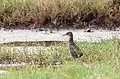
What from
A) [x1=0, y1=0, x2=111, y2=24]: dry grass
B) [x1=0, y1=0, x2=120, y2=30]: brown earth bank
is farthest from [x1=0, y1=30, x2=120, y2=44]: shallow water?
[x1=0, y1=0, x2=111, y2=24]: dry grass

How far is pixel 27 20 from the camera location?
1405 centimetres

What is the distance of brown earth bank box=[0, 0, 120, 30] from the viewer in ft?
45.9

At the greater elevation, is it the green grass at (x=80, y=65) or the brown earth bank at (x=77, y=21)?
the brown earth bank at (x=77, y=21)

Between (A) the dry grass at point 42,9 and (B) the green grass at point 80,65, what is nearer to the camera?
(B) the green grass at point 80,65

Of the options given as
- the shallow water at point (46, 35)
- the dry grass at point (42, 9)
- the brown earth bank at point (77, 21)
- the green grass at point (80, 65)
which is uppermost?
the dry grass at point (42, 9)

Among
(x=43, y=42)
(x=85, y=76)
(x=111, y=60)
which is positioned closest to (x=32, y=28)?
(x=43, y=42)

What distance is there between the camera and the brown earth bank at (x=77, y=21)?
1398 centimetres

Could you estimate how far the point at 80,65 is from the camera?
8352 millimetres

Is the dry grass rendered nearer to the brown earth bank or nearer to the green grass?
the brown earth bank

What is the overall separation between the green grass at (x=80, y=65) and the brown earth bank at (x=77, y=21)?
3423 mm

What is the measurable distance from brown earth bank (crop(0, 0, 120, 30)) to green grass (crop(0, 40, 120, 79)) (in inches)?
135

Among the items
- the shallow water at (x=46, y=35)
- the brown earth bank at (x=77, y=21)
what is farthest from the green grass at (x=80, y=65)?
the brown earth bank at (x=77, y=21)

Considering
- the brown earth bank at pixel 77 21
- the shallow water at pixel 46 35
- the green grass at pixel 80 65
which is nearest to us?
the green grass at pixel 80 65

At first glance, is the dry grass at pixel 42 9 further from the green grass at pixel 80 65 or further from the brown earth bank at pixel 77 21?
the green grass at pixel 80 65
